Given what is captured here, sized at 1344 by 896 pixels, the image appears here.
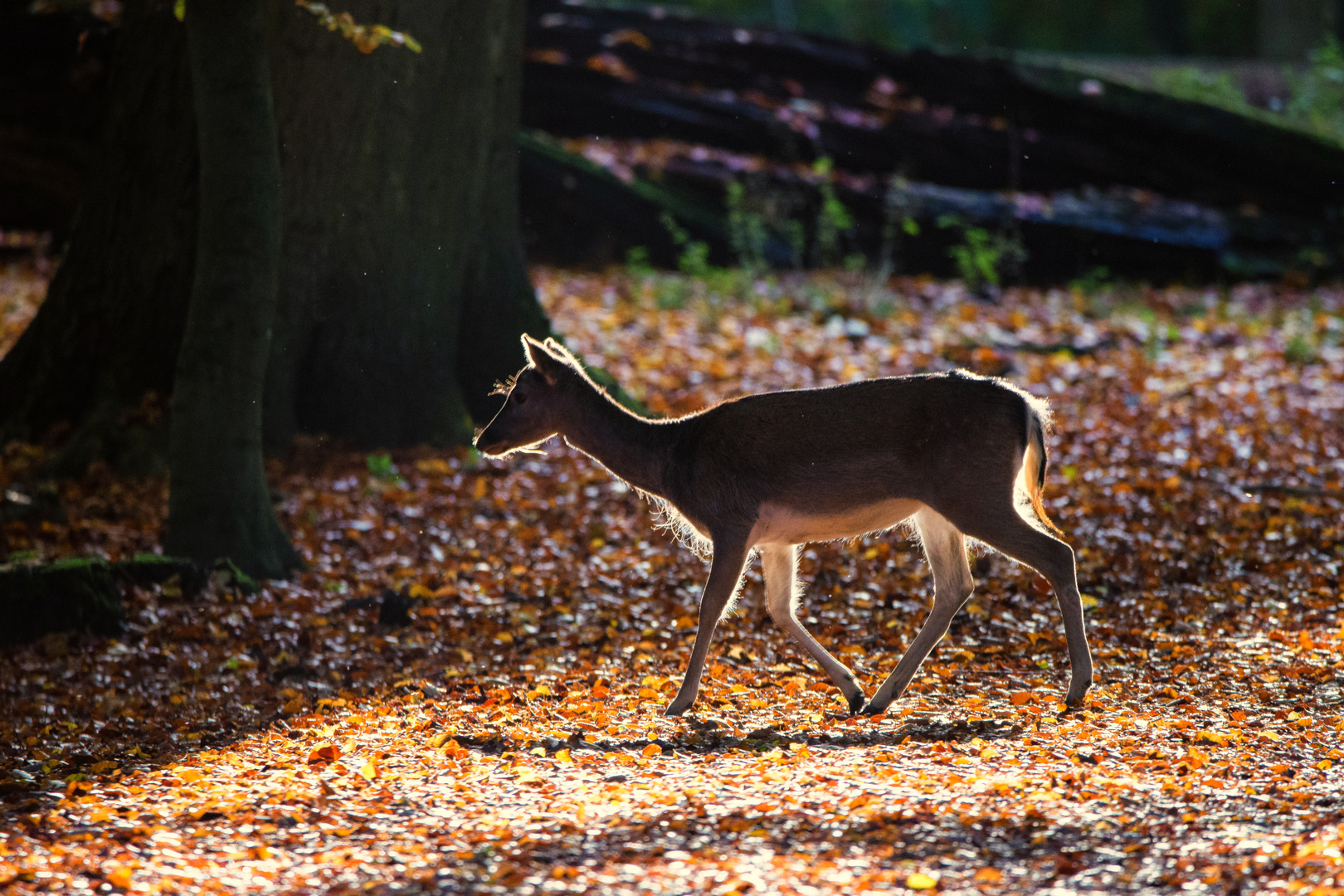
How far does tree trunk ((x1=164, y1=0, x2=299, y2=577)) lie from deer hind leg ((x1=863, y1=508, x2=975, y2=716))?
4.00 m

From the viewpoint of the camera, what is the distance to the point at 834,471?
589 cm

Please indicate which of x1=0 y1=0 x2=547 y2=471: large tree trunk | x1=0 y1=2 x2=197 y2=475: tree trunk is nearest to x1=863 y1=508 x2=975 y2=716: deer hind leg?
x1=0 y1=0 x2=547 y2=471: large tree trunk

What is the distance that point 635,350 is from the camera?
42.4ft

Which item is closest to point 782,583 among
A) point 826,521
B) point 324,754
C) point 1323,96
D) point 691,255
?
point 826,521

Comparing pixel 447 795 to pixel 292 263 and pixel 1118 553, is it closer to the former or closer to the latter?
pixel 1118 553

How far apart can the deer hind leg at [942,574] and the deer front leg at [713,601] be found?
0.83 metres

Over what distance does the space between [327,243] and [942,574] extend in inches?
217

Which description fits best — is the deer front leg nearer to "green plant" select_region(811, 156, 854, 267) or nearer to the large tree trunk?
the large tree trunk

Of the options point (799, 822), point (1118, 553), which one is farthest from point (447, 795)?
point (1118, 553)

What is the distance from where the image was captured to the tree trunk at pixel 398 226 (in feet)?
31.3

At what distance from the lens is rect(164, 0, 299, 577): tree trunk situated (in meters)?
7.44

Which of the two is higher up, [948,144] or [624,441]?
[948,144]

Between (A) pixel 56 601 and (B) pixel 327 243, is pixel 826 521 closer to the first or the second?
(A) pixel 56 601

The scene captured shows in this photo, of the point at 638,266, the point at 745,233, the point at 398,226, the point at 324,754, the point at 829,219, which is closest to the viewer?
the point at 324,754
